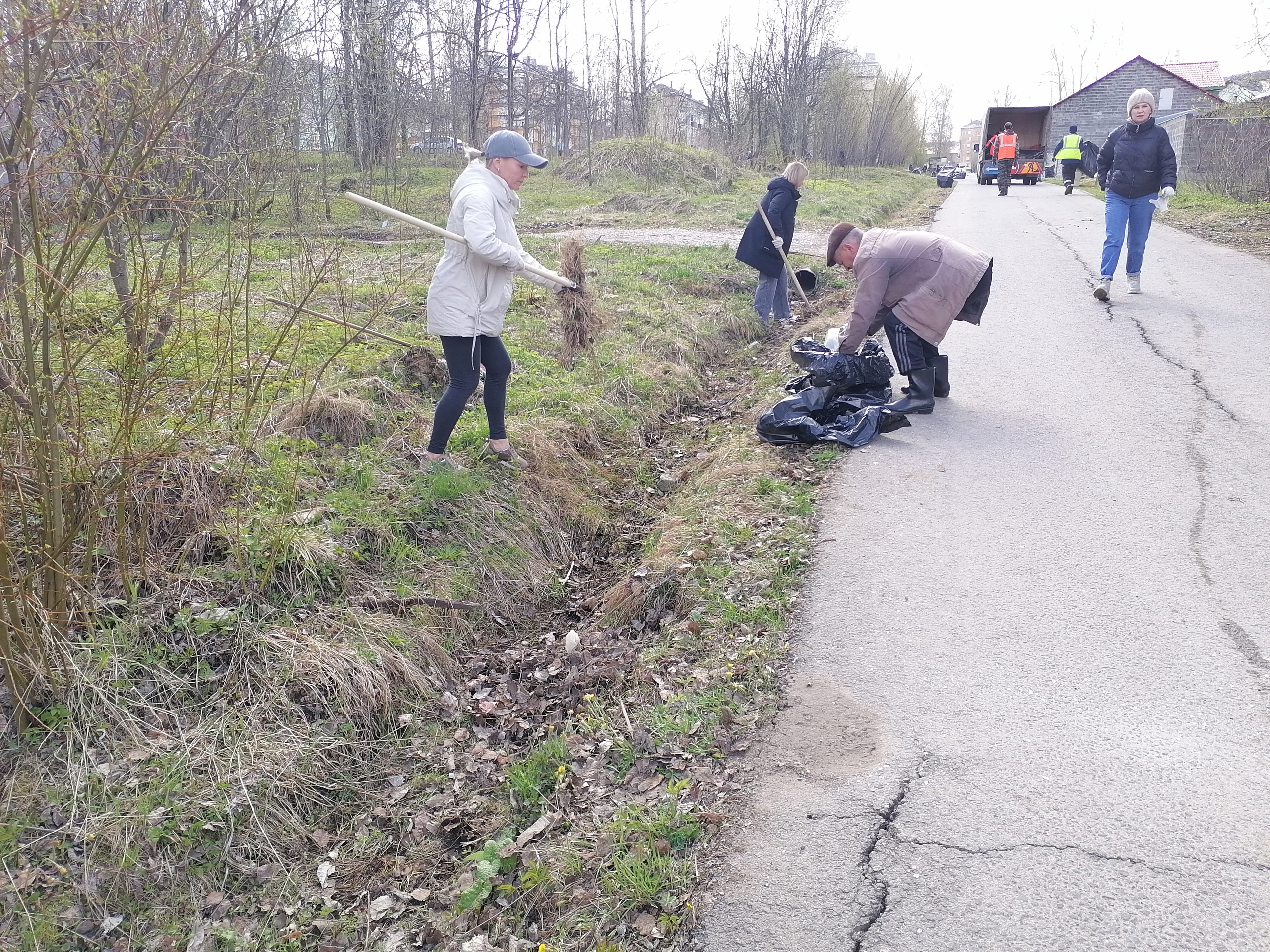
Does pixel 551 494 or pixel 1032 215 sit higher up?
pixel 1032 215

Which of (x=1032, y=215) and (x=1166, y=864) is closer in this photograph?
(x=1166, y=864)

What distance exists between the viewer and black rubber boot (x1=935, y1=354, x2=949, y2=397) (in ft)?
22.9

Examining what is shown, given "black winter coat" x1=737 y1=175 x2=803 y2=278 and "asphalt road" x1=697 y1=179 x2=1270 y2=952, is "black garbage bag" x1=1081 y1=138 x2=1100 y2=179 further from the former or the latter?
"asphalt road" x1=697 y1=179 x2=1270 y2=952

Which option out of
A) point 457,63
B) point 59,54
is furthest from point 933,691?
point 457,63

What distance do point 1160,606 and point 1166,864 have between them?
1662 mm

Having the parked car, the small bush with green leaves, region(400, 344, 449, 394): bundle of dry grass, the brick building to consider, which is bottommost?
the small bush with green leaves

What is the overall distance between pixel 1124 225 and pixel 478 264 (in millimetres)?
7476

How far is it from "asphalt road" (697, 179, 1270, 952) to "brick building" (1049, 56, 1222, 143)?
43959 mm

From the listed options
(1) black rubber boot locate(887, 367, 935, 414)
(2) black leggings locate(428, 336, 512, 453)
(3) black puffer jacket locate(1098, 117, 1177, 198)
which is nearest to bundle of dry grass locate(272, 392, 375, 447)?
(2) black leggings locate(428, 336, 512, 453)

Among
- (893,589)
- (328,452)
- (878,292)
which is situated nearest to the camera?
(893,589)

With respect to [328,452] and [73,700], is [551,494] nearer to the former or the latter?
[328,452]

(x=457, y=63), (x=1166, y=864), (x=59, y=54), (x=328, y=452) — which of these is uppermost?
(x=457, y=63)

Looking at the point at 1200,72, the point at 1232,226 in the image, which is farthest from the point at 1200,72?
the point at 1232,226

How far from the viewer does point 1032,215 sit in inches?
770
